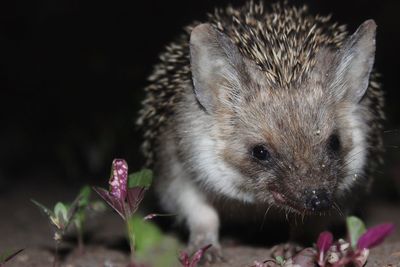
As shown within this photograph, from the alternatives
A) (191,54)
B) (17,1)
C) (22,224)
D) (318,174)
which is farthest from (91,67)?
(318,174)

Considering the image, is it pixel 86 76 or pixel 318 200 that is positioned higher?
pixel 86 76

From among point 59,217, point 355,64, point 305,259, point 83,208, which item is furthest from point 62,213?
point 355,64

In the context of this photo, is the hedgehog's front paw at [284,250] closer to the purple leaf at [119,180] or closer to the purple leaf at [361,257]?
the purple leaf at [361,257]

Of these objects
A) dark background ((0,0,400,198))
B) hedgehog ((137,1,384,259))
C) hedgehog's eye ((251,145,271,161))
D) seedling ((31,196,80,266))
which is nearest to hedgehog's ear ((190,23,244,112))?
hedgehog ((137,1,384,259))

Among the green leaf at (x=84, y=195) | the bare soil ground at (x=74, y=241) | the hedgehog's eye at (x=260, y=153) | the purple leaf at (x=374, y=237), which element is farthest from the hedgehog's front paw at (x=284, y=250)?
the green leaf at (x=84, y=195)

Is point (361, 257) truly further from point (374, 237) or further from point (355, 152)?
point (355, 152)

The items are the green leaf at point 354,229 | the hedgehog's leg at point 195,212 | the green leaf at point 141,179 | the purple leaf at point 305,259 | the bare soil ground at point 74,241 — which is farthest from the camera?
the hedgehog's leg at point 195,212
